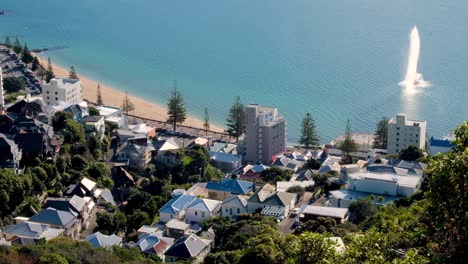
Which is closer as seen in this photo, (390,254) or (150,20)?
(390,254)

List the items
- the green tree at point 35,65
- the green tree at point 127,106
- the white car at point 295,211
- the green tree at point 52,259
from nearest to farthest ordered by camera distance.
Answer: the green tree at point 52,259
the white car at point 295,211
the green tree at point 127,106
the green tree at point 35,65

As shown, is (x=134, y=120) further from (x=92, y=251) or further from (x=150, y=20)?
(x=150, y=20)

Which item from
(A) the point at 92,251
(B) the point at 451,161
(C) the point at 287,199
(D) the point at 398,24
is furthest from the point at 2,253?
(D) the point at 398,24

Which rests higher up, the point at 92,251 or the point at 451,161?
the point at 451,161

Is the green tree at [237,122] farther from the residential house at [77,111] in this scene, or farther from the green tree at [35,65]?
the green tree at [35,65]

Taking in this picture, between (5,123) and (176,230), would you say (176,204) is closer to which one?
(176,230)

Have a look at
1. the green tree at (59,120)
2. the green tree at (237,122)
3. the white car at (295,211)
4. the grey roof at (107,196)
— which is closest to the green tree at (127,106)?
the green tree at (237,122)

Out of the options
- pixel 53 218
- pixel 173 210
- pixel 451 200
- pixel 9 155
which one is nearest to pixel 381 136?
pixel 173 210
